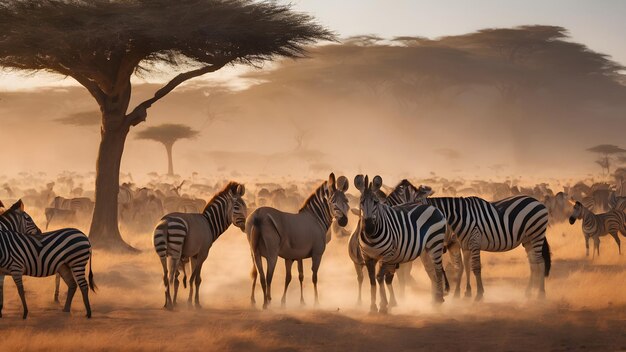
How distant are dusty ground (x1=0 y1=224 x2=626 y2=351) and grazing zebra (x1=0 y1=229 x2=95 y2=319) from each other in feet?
Answer: 2.01

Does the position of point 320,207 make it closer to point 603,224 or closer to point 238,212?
point 238,212

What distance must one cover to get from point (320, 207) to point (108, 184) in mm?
9155

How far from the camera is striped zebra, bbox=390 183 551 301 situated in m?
14.1

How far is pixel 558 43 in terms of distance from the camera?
327 feet

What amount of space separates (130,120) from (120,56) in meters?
1.63

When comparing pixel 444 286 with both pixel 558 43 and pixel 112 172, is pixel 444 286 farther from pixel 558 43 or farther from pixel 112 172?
pixel 558 43

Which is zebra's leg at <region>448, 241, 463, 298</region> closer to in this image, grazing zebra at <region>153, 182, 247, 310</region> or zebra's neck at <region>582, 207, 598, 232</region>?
grazing zebra at <region>153, 182, 247, 310</region>

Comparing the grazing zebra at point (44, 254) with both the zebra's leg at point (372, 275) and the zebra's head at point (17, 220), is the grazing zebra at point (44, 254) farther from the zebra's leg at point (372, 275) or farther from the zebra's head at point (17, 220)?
the zebra's leg at point (372, 275)

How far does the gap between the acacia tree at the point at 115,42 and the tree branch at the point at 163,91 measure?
3 cm

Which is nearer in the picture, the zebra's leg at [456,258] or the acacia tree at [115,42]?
the zebra's leg at [456,258]

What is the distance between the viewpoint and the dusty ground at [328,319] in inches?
429

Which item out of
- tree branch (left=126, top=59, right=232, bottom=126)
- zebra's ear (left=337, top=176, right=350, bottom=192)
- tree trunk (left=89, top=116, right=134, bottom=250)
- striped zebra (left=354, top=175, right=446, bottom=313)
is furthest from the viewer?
tree branch (left=126, top=59, right=232, bottom=126)

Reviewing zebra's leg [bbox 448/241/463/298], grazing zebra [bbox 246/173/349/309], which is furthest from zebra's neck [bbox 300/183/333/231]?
zebra's leg [bbox 448/241/463/298]

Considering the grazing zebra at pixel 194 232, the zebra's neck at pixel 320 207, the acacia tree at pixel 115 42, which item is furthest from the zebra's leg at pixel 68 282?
the acacia tree at pixel 115 42
